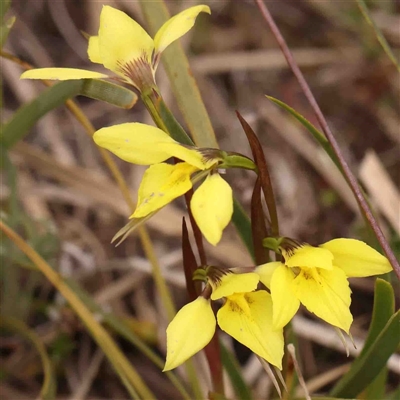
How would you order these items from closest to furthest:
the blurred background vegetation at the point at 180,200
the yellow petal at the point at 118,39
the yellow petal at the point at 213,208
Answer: the yellow petal at the point at 213,208 → the yellow petal at the point at 118,39 → the blurred background vegetation at the point at 180,200

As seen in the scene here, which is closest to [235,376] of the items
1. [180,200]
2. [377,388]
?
[377,388]

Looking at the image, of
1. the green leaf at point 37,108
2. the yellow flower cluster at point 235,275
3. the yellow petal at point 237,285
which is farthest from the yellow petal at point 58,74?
the yellow petal at point 237,285

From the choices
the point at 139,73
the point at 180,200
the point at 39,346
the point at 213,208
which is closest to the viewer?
the point at 213,208

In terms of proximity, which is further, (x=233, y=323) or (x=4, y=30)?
(x=4, y=30)

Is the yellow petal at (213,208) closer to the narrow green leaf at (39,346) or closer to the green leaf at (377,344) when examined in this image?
the green leaf at (377,344)

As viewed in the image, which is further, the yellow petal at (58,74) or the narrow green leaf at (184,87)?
the narrow green leaf at (184,87)

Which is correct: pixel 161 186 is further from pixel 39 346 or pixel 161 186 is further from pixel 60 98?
pixel 39 346

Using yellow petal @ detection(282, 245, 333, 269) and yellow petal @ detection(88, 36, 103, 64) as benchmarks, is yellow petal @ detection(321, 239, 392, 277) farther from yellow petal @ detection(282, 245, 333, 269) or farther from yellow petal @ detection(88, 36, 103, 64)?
yellow petal @ detection(88, 36, 103, 64)

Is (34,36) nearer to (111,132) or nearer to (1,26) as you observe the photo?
(1,26)

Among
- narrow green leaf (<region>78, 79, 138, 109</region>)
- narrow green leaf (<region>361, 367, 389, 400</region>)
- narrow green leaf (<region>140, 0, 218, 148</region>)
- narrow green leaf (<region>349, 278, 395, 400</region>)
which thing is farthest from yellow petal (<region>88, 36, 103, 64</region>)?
narrow green leaf (<region>361, 367, 389, 400</region>)
